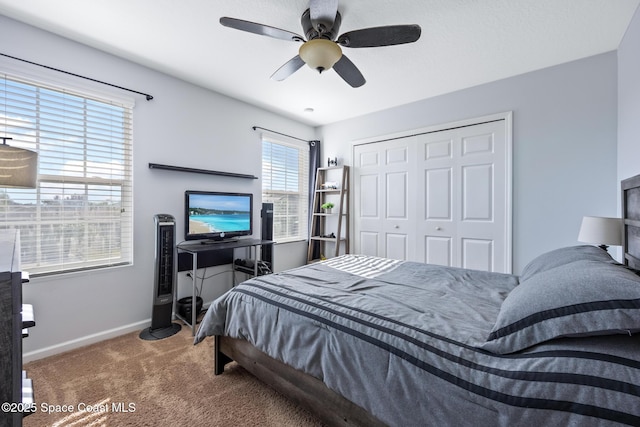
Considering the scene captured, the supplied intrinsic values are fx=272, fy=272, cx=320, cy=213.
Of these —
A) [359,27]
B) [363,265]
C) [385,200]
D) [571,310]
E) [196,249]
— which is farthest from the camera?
[385,200]

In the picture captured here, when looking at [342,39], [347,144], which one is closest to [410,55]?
[342,39]

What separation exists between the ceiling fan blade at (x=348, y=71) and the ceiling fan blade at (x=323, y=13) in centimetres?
27

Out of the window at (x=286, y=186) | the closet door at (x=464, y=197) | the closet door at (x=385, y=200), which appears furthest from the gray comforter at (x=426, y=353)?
the window at (x=286, y=186)

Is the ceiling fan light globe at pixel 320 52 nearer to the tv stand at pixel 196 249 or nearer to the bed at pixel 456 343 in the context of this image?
the bed at pixel 456 343

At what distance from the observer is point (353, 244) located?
169 inches

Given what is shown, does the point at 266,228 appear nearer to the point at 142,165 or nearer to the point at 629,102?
the point at 142,165

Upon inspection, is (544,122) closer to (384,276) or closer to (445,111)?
(445,111)

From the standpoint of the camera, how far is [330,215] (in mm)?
4406

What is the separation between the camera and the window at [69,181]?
2072mm

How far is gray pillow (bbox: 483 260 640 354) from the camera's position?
2.65 ft

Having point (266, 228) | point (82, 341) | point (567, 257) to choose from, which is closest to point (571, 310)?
point (567, 257)

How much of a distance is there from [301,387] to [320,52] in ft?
6.76

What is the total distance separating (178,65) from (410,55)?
222cm

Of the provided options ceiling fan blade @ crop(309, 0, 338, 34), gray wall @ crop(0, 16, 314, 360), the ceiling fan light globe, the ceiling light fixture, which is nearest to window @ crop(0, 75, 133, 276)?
gray wall @ crop(0, 16, 314, 360)
